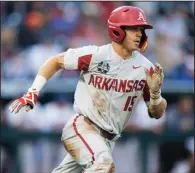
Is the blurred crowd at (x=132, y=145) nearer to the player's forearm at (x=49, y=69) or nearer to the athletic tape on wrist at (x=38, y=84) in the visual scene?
the player's forearm at (x=49, y=69)

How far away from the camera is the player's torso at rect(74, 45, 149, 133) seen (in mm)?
7984

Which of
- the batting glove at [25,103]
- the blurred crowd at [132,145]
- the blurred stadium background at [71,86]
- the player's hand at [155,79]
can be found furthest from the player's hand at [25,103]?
the blurred crowd at [132,145]

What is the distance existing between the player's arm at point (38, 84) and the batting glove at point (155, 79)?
0.79 m

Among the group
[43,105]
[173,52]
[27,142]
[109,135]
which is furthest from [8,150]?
[109,135]

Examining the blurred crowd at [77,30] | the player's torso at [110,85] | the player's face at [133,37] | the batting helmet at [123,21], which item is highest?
the batting helmet at [123,21]

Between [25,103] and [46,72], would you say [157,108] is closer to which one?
[46,72]

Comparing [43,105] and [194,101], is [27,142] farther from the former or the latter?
[194,101]

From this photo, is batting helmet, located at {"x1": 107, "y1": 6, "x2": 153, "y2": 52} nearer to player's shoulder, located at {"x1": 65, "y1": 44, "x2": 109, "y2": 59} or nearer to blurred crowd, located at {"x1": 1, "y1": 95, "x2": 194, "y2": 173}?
player's shoulder, located at {"x1": 65, "y1": 44, "x2": 109, "y2": 59}

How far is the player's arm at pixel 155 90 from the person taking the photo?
7707 mm

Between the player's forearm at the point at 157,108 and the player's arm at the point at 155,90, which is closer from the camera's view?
the player's arm at the point at 155,90

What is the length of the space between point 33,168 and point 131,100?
5.35m

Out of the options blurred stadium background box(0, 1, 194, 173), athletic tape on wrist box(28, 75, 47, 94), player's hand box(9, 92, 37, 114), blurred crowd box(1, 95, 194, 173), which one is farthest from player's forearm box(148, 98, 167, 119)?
blurred crowd box(1, 95, 194, 173)

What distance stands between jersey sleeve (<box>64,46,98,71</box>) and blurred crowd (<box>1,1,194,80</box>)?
654 centimetres

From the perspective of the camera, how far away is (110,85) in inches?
315
